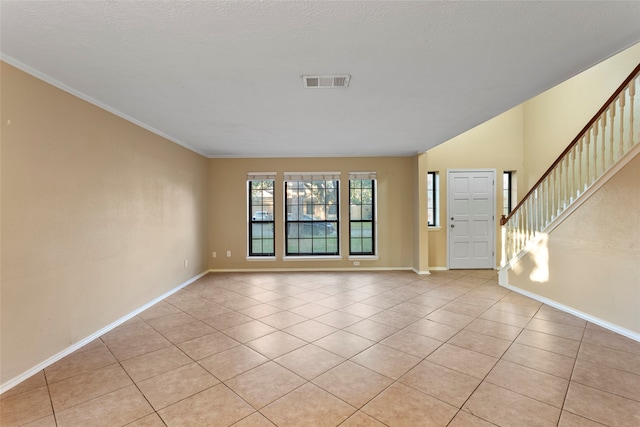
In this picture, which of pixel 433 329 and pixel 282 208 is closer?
pixel 433 329

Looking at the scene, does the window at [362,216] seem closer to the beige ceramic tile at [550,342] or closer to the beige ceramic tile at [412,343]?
the beige ceramic tile at [412,343]

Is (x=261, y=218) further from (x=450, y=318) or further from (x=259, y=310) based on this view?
(x=450, y=318)

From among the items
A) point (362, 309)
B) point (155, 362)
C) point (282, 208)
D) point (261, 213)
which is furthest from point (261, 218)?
point (155, 362)

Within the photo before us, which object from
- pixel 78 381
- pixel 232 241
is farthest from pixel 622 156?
pixel 232 241

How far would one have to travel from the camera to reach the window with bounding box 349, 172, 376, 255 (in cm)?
581

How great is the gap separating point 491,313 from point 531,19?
10.2ft

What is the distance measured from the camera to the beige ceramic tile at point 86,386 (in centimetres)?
188

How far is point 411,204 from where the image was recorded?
5695 mm

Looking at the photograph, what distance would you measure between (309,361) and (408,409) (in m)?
0.87

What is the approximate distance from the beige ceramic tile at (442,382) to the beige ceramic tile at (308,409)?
0.57m

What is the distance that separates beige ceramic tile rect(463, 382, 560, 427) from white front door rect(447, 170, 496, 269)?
420 centimetres

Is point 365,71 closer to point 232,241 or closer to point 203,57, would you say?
point 203,57

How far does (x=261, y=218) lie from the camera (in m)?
5.79

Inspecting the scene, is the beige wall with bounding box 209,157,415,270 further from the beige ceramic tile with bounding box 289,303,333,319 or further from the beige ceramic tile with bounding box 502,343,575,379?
the beige ceramic tile with bounding box 502,343,575,379
